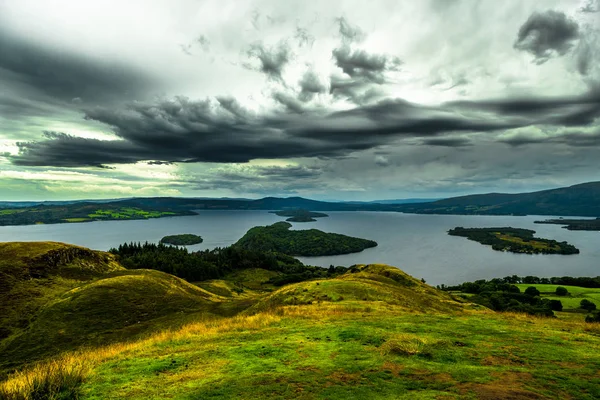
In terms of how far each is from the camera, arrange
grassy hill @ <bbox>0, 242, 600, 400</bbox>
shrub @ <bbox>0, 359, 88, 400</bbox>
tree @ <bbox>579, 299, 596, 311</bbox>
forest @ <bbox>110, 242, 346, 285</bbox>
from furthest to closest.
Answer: forest @ <bbox>110, 242, 346, 285</bbox>, tree @ <bbox>579, 299, 596, 311</bbox>, grassy hill @ <bbox>0, 242, 600, 400</bbox>, shrub @ <bbox>0, 359, 88, 400</bbox>

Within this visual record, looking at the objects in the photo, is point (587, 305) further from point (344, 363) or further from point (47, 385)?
point (47, 385)

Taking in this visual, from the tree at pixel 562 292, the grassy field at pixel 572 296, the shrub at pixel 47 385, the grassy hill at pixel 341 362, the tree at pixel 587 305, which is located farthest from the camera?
the tree at pixel 562 292

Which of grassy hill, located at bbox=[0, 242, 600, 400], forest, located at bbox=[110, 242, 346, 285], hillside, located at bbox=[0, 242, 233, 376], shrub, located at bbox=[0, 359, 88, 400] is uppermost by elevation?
shrub, located at bbox=[0, 359, 88, 400]

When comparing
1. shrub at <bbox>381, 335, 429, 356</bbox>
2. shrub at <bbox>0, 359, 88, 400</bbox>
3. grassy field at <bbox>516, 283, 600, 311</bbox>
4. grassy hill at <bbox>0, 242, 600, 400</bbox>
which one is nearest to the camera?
shrub at <bbox>0, 359, 88, 400</bbox>

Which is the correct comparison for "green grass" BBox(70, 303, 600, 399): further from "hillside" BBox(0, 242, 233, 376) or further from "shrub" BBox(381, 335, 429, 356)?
"hillside" BBox(0, 242, 233, 376)

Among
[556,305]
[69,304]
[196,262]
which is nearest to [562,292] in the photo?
[556,305]

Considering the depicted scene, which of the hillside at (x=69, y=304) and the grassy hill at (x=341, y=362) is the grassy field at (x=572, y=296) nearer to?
the grassy hill at (x=341, y=362)

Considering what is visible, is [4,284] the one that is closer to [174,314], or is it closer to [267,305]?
[174,314]

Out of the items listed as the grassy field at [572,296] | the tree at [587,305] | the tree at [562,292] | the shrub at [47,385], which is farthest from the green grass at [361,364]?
the tree at [562,292]

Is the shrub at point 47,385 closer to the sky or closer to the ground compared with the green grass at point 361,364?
closer to the sky

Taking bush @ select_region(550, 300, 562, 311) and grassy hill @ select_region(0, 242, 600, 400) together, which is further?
bush @ select_region(550, 300, 562, 311)

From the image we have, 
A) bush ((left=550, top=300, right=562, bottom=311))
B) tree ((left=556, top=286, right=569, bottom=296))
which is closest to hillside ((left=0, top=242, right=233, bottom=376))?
bush ((left=550, top=300, right=562, bottom=311))

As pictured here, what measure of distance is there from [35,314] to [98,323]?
273 inches

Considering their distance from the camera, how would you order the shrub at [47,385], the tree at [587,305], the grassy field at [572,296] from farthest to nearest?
the grassy field at [572,296], the tree at [587,305], the shrub at [47,385]
